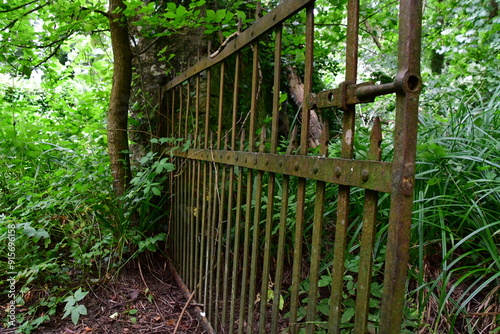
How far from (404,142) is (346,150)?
0.66 feet

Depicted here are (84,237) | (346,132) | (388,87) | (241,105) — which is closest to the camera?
(388,87)

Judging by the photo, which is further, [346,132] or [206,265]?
[206,265]

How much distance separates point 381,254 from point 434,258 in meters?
0.26

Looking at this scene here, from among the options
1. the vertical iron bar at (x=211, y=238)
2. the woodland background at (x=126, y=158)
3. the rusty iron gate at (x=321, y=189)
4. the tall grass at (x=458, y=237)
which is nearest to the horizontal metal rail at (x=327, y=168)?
the rusty iron gate at (x=321, y=189)

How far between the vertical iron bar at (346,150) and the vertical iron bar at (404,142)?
157 millimetres

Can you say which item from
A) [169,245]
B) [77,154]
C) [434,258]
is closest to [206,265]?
[169,245]

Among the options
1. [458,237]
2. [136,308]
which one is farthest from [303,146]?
[136,308]

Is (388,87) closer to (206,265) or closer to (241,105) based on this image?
(206,265)

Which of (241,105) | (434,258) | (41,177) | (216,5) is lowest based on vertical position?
(434,258)

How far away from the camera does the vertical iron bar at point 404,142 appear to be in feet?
2.41

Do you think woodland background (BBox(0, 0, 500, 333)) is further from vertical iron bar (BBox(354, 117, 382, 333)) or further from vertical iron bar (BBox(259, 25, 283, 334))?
vertical iron bar (BBox(354, 117, 382, 333))

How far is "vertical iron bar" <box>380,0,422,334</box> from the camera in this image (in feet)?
2.41

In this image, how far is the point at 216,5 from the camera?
9.17 ft

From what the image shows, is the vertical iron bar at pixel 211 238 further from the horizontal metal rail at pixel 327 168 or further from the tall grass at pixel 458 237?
the tall grass at pixel 458 237
